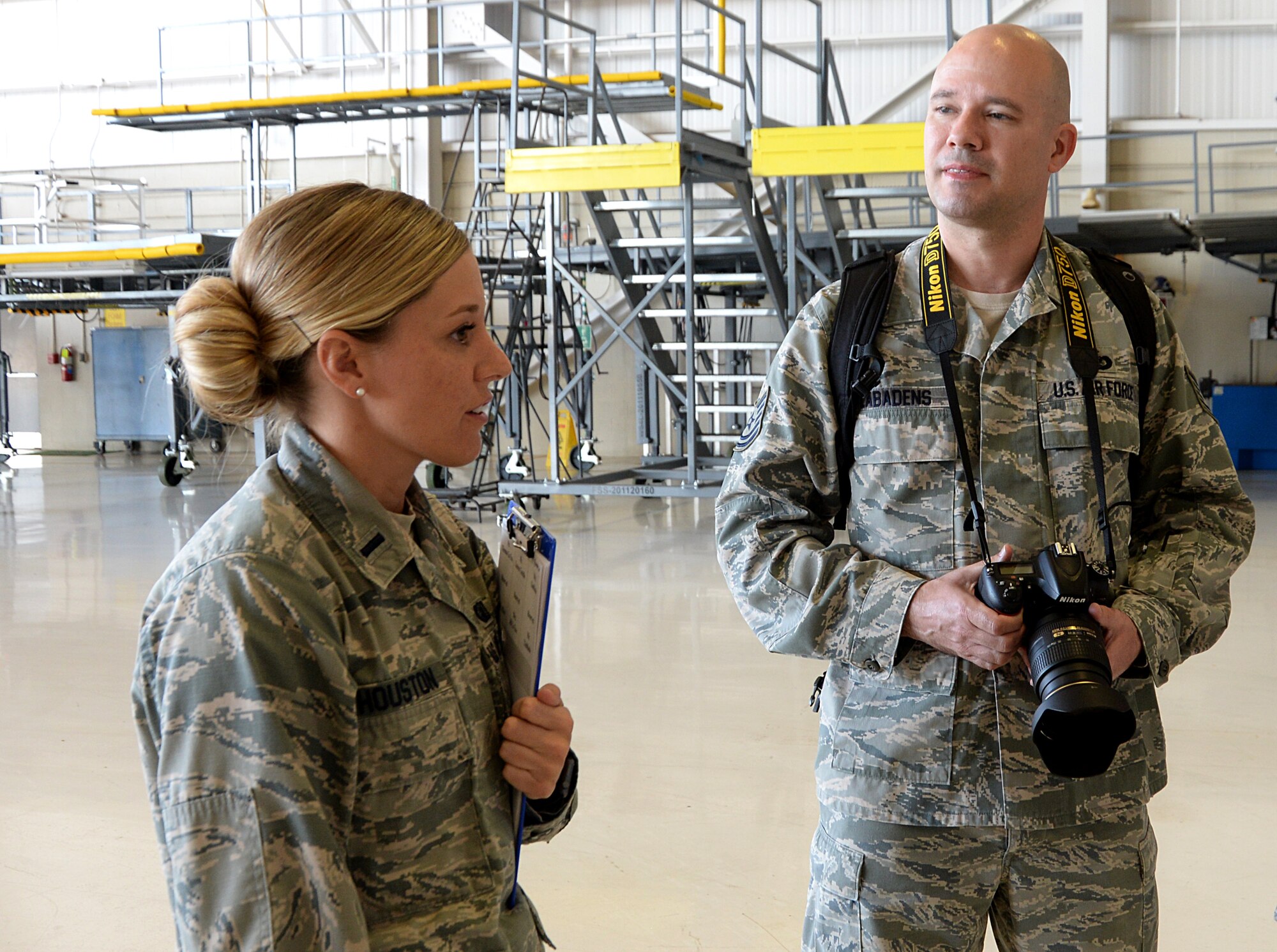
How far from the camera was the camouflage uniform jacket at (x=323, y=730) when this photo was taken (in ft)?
3.34

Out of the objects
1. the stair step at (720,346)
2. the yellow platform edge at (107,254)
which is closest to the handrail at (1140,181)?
the stair step at (720,346)

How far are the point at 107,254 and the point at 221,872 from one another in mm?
10689

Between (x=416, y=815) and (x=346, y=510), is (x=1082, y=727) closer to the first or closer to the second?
(x=416, y=815)

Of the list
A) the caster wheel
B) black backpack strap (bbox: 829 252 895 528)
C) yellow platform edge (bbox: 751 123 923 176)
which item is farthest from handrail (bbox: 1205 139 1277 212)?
black backpack strap (bbox: 829 252 895 528)

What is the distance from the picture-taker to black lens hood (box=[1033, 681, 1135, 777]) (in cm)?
137

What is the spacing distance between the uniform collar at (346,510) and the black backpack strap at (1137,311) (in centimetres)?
115

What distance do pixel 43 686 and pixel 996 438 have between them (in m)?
4.66

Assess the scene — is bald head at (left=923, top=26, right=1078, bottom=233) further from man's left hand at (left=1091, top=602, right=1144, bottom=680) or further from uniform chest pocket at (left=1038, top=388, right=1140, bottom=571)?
man's left hand at (left=1091, top=602, right=1144, bottom=680)

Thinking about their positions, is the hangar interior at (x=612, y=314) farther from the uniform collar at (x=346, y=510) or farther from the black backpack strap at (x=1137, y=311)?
the black backpack strap at (x=1137, y=311)

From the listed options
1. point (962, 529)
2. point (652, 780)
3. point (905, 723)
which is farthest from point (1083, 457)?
point (652, 780)

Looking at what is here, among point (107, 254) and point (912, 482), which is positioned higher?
point (107, 254)

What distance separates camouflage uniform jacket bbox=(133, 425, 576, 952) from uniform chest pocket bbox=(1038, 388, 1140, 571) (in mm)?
883

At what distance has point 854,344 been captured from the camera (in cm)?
172

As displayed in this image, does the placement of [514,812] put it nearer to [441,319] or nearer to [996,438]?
[441,319]
